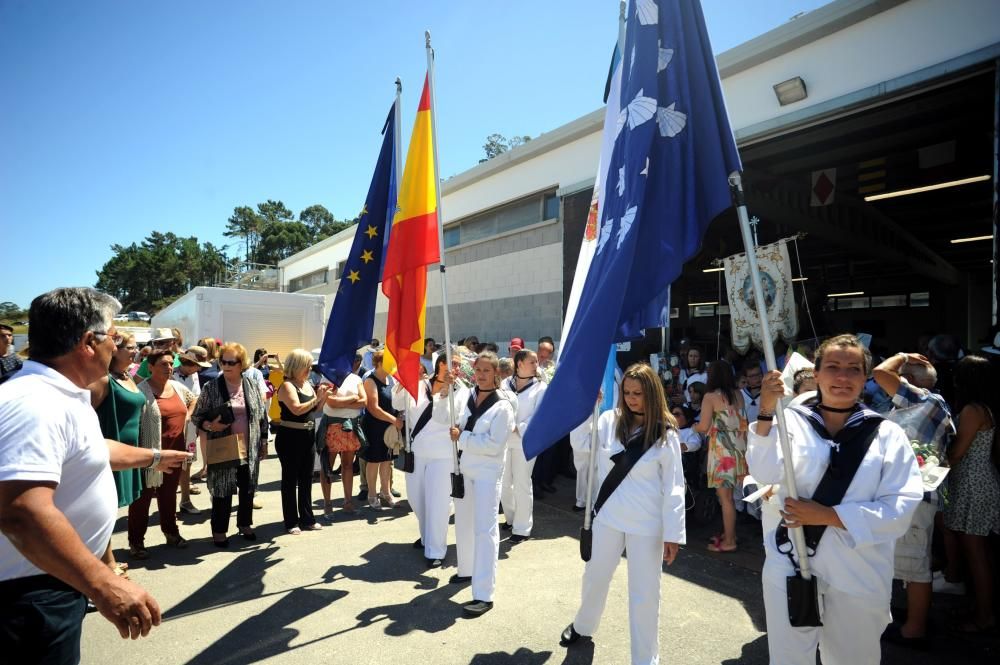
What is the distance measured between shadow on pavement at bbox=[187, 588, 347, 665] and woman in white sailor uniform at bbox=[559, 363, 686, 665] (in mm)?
2058

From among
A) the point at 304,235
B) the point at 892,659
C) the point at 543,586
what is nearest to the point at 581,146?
the point at 543,586

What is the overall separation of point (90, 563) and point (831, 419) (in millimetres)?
3142

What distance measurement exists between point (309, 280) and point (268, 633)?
85.7ft

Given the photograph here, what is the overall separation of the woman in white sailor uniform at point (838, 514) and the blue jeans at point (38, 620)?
9.53 feet

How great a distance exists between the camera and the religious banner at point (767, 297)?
26.8ft

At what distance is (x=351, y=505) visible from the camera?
7.01 m

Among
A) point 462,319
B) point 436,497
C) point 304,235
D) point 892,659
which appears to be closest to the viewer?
point 892,659

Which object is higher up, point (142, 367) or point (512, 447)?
point (142, 367)

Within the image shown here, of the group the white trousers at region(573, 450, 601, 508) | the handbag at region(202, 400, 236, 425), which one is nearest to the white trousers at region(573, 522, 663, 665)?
the white trousers at region(573, 450, 601, 508)

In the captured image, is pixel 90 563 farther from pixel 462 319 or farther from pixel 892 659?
pixel 462 319

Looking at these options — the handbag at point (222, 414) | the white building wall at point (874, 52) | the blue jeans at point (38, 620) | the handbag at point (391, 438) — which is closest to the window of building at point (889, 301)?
the white building wall at point (874, 52)

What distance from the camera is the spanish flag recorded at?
4969 millimetres

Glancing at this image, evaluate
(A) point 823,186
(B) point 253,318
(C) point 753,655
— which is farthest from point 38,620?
(B) point 253,318

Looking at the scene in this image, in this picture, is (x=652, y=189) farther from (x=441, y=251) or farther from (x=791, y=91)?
(x=791, y=91)
